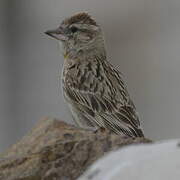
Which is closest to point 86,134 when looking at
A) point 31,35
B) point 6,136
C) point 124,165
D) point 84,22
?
point 124,165

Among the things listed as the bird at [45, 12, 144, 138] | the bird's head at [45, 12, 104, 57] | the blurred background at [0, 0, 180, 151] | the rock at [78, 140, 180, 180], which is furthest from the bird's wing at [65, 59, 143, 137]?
the blurred background at [0, 0, 180, 151]

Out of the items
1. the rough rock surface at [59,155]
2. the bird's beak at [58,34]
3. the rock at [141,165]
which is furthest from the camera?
the bird's beak at [58,34]

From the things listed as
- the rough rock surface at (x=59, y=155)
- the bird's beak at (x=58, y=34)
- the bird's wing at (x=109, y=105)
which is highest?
the bird's beak at (x=58, y=34)

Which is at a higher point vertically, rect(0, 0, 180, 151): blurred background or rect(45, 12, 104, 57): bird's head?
rect(45, 12, 104, 57): bird's head

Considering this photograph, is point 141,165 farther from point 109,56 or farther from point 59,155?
point 109,56

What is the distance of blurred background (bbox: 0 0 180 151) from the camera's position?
452 inches

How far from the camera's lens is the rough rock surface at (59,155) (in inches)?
196

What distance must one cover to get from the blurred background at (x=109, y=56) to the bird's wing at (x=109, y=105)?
294cm

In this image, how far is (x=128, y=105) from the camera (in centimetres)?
741

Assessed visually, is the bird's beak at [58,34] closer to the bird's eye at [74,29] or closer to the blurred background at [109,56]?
the bird's eye at [74,29]

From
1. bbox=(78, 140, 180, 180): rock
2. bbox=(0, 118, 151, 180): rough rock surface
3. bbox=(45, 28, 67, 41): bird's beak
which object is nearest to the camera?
bbox=(78, 140, 180, 180): rock

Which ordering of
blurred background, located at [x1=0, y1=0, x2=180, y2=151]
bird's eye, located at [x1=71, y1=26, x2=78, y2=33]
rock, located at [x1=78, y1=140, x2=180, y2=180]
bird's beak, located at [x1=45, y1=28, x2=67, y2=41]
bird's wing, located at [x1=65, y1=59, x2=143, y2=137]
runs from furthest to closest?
blurred background, located at [x1=0, y1=0, x2=180, y2=151]
bird's eye, located at [x1=71, y1=26, x2=78, y2=33]
bird's beak, located at [x1=45, y1=28, x2=67, y2=41]
bird's wing, located at [x1=65, y1=59, x2=143, y2=137]
rock, located at [x1=78, y1=140, x2=180, y2=180]

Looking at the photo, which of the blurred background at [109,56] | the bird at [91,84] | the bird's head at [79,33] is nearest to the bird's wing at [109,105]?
the bird at [91,84]

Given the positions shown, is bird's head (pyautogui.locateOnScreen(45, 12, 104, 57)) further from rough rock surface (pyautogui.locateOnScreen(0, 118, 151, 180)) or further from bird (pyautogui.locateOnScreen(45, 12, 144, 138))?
rough rock surface (pyautogui.locateOnScreen(0, 118, 151, 180))
